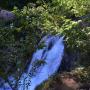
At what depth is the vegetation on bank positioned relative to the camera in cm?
817

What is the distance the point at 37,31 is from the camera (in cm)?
930

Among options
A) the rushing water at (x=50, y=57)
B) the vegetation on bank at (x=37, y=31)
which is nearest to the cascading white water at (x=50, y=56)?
the rushing water at (x=50, y=57)

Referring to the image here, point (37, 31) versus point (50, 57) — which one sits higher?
point (37, 31)

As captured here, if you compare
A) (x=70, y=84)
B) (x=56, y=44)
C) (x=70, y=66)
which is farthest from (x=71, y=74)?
(x=56, y=44)

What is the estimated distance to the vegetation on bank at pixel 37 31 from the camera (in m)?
8.17

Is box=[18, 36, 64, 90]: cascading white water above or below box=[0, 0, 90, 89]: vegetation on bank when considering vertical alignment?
below

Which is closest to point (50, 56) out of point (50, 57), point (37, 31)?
point (50, 57)

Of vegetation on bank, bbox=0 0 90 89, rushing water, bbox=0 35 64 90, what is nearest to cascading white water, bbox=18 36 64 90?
rushing water, bbox=0 35 64 90

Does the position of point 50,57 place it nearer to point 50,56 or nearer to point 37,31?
point 50,56

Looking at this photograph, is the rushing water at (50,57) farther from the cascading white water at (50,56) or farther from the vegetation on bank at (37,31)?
the vegetation on bank at (37,31)

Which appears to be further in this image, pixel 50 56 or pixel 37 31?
pixel 50 56

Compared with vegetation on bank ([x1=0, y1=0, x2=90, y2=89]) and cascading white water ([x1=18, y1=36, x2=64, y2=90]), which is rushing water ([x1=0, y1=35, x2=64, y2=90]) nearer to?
cascading white water ([x1=18, y1=36, x2=64, y2=90])

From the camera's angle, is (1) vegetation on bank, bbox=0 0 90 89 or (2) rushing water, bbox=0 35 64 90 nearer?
(1) vegetation on bank, bbox=0 0 90 89

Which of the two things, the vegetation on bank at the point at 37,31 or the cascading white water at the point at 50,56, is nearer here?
the vegetation on bank at the point at 37,31
